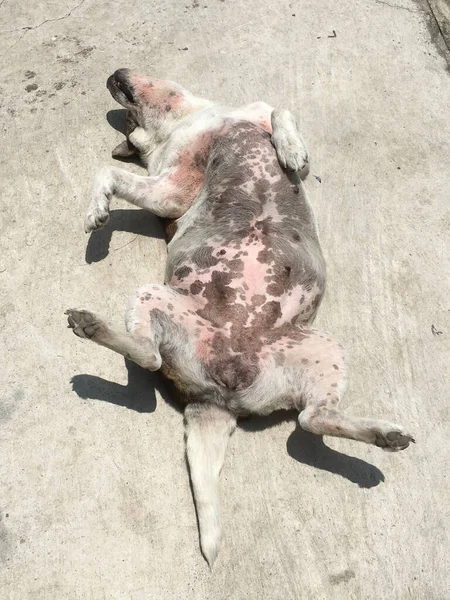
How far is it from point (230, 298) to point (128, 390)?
0.83m

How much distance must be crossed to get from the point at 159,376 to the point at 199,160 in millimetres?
1400

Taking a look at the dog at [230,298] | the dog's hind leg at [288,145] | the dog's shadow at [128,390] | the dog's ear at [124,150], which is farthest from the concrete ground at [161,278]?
the dog's hind leg at [288,145]

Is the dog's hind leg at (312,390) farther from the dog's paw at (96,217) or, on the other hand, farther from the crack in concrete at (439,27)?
the crack in concrete at (439,27)

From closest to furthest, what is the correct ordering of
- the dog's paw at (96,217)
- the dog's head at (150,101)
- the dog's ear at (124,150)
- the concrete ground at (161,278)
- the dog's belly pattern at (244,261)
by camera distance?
the concrete ground at (161,278), the dog's belly pattern at (244,261), the dog's paw at (96,217), the dog's head at (150,101), the dog's ear at (124,150)

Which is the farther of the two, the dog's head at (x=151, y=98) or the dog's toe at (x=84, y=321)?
the dog's head at (x=151, y=98)

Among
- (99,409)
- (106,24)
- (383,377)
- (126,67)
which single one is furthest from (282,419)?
(106,24)

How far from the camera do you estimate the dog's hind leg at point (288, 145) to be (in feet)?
11.8

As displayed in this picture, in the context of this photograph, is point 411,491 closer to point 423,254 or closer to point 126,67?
point 423,254

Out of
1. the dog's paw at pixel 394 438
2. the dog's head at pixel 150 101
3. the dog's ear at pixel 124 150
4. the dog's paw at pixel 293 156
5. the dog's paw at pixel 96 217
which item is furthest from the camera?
the dog's ear at pixel 124 150

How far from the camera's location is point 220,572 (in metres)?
3.11

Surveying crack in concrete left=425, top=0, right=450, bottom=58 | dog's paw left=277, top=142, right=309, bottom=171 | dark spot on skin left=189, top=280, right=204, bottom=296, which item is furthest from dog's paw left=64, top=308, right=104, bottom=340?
crack in concrete left=425, top=0, right=450, bottom=58

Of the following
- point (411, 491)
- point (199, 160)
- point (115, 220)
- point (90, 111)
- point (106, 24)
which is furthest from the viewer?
point (106, 24)

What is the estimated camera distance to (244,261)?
342 centimetres

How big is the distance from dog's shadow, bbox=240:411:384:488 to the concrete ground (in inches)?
0.4
